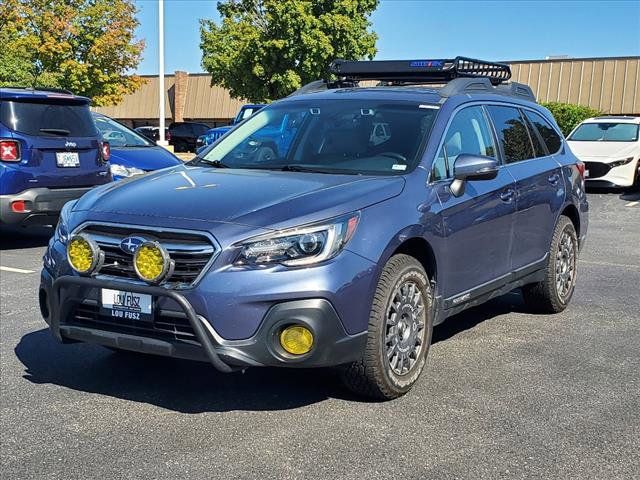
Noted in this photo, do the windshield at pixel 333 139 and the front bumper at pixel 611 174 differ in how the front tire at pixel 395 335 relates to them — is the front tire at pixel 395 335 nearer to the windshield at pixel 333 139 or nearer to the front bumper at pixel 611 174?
the windshield at pixel 333 139

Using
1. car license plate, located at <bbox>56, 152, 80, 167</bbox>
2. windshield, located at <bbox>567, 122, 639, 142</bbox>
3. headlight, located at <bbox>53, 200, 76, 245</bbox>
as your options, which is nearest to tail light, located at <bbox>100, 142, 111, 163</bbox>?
car license plate, located at <bbox>56, 152, 80, 167</bbox>

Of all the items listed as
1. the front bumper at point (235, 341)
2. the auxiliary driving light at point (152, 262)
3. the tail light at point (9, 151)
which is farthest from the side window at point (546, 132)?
the tail light at point (9, 151)

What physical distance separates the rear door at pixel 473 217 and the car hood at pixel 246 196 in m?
0.51

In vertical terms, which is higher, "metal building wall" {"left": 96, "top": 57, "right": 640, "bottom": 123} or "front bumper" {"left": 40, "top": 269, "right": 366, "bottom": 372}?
"metal building wall" {"left": 96, "top": 57, "right": 640, "bottom": 123}

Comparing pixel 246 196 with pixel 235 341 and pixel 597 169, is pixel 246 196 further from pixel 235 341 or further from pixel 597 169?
pixel 597 169

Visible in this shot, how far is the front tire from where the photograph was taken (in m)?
4.18

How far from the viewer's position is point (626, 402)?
450 centimetres

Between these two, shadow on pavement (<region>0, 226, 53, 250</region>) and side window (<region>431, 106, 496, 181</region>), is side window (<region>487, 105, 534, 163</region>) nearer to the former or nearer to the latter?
side window (<region>431, 106, 496, 181</region>)

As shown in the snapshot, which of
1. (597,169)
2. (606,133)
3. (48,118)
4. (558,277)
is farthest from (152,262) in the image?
(606,133)

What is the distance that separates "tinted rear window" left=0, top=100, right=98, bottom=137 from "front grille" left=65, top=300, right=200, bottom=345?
5.48 m

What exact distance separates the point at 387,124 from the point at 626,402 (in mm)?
2176

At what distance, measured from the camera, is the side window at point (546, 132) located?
259 inches

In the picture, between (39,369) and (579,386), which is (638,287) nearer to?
(579,386)

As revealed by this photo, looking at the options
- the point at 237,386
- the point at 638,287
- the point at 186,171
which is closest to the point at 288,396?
the point at 237,386
